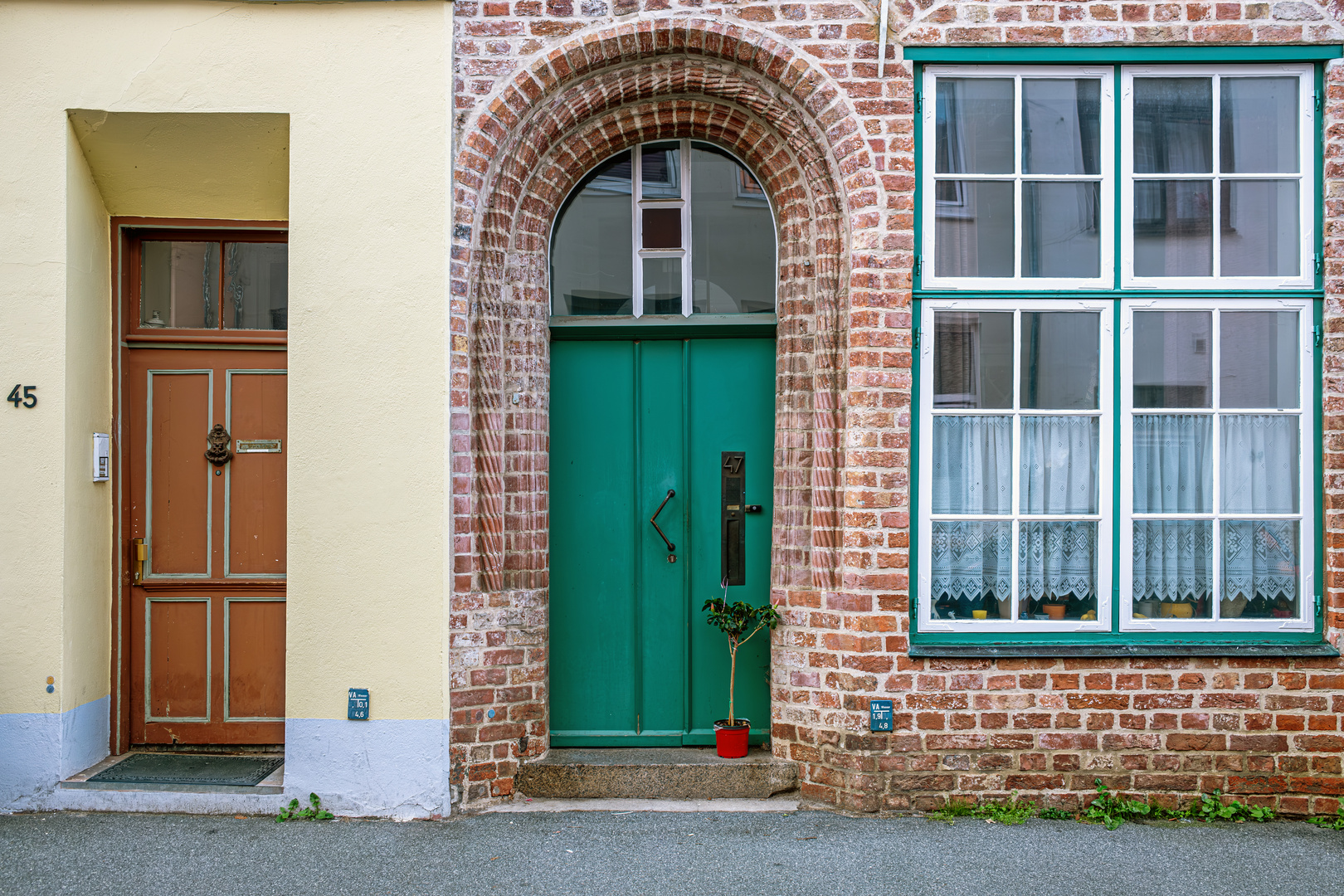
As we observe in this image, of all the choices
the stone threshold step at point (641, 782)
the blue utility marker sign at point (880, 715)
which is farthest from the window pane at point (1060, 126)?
the stone threshold step at point (641, 782)

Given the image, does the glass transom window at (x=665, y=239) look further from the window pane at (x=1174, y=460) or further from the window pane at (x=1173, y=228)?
the window pane at (x=1174, y=460)

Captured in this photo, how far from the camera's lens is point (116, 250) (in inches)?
183

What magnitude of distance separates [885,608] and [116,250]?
4.31 metres

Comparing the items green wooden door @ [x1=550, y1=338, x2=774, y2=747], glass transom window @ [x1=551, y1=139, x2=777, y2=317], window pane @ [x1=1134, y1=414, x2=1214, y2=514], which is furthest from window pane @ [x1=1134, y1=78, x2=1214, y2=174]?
green wooden door @ [x1=550, y1=338, x2=774, y2=747]

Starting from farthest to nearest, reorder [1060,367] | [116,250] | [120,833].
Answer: [116,250]
[1060,367]
[120,833]

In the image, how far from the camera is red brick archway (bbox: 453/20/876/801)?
431 cm

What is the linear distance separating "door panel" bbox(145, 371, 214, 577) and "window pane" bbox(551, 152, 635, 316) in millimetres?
1944

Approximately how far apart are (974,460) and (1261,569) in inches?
58.3

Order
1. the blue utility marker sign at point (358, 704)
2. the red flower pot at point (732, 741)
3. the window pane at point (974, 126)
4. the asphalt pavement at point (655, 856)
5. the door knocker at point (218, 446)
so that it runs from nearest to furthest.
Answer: the asphalt pavement at point (655, 856), the blue utility marker sign at point (358, 704), the window pane at point (974, 126), the red flower pot at point (732, 741), the door knocker at point (218, 446)

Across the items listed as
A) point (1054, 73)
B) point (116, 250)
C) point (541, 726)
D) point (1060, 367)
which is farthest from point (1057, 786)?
point (116, 250)

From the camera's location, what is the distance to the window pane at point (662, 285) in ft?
15.6

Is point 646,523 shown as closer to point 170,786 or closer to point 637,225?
point 637,225

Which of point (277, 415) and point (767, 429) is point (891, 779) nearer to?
point (767, 429)

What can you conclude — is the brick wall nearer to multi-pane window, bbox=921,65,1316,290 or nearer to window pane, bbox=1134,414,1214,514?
multi-pane window, bbox=921,65,1316,290
